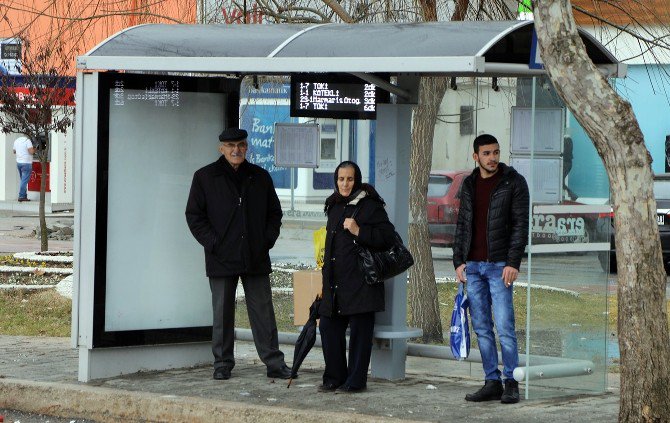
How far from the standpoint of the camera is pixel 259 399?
28.6 ft

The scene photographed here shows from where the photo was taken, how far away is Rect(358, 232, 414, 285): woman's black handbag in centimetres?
879

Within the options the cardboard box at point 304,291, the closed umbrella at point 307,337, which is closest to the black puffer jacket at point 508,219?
the closed umbrella at point 307,337

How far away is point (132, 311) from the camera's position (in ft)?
31.9

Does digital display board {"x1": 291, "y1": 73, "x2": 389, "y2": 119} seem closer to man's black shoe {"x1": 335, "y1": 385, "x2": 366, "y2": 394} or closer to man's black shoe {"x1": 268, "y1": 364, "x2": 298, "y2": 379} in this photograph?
man's black shoe {"x1": 268, "y1": 364, "x2": 298, "y2": 379}

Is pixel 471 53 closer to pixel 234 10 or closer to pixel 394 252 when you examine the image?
pixel 394 252

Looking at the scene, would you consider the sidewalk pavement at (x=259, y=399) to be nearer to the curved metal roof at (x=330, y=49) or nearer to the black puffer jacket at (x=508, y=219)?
the black puffer jacket at (x=508, y=219)

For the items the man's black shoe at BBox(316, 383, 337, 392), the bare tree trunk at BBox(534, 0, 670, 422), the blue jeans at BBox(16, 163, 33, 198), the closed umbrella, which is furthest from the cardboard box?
the blue jeans at BBox(16, 163, 33, 198)

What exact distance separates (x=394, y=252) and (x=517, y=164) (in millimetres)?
998

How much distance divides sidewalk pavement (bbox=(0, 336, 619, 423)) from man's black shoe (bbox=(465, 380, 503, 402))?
86 mm

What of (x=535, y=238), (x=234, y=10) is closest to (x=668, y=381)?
(x=535, y=238)

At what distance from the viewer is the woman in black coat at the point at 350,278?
885cm

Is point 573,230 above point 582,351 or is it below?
above

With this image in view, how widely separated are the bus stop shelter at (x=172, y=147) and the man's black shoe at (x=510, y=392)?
3.29ft

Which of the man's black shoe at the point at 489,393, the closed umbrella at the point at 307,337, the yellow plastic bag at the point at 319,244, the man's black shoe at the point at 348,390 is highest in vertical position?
the yellow plastic bag at the point at 319,244
